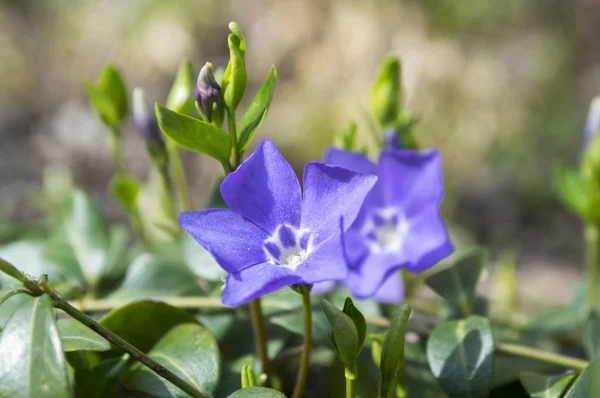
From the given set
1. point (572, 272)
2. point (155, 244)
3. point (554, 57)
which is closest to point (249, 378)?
point (155, 244)

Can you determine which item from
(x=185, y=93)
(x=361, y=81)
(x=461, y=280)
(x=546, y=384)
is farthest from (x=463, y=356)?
(x=361, y=81)

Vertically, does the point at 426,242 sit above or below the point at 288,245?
below

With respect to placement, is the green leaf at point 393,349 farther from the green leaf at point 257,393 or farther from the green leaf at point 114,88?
the green leaf at point 114,88

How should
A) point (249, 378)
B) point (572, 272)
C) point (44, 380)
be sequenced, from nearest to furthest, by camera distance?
point (44, 380) → point (249, 378) → point (572, 272)

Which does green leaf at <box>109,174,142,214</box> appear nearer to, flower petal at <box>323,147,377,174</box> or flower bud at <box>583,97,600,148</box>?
flower petal at <box>323,147,377,174</box>

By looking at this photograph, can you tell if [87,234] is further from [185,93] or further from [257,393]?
[257,393]

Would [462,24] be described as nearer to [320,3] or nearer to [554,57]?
[554,57]

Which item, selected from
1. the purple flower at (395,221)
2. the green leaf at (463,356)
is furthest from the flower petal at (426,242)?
the green leaf at (463,356)
